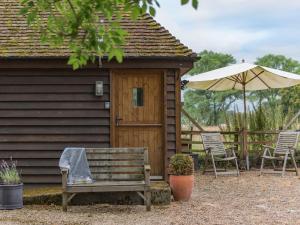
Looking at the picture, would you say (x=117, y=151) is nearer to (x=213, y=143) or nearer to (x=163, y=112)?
(x=163, y=112)

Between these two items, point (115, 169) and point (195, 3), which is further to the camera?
point (115, 169)

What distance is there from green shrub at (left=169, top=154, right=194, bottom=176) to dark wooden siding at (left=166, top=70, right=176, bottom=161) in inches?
33.8

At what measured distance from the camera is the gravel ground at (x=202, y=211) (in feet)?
22.8

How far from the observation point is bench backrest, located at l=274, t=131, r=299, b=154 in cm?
1162

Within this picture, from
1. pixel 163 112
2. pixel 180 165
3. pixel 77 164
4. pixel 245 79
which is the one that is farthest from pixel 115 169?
pixel 245 79

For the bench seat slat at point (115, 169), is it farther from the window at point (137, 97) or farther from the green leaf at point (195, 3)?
the green leaf at point (195, 3)

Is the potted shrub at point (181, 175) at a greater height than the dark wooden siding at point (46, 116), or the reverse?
the dark wooden siding at point (46, 116)

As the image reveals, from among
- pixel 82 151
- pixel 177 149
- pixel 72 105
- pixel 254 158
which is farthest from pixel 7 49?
pixel 254 158

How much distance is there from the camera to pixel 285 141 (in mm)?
11734

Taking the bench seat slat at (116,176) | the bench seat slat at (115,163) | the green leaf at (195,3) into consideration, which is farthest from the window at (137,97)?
the green leaf at (195,3)

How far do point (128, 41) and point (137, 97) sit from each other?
1012 millimetres

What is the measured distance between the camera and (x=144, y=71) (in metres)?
9.17

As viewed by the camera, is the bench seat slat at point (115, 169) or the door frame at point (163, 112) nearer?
the bench seat slat at point (115, 169)

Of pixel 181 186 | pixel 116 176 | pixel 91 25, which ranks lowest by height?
pixel 181 186
